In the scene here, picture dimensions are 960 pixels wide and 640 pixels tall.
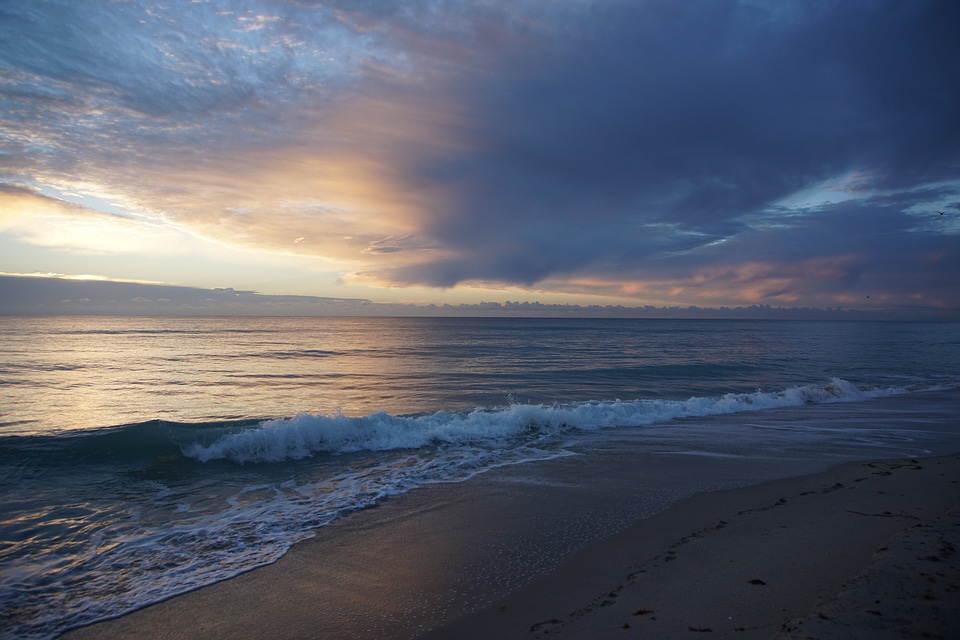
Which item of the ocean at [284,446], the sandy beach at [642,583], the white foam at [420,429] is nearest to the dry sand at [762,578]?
the sandy beach at [642,583]

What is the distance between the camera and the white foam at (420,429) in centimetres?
1220

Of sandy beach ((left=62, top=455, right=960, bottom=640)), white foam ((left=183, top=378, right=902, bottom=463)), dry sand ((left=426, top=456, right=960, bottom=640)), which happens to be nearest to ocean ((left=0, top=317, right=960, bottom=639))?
white foam ((left=183, top=378, right=902, bottom=463))

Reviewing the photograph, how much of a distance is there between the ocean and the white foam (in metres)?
0.05

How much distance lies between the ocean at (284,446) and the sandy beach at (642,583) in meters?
0.63

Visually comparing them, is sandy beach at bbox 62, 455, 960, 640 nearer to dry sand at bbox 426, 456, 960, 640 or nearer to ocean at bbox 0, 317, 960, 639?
dry sand at bbox 426, 456, 960, 640

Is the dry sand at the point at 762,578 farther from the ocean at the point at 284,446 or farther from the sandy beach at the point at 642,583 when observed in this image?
the ocean at the point at 284,446

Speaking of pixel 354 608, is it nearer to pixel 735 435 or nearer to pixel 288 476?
pixel 288 476

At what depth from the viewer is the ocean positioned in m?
6.59

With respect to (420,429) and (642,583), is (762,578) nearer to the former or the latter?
(642,583)

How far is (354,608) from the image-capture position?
17.0 feet

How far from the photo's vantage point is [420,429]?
1416 cm

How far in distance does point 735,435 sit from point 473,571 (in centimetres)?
1095

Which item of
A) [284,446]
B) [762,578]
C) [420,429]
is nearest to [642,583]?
[762,578]

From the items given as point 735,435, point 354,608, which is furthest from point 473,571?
point 735,435
